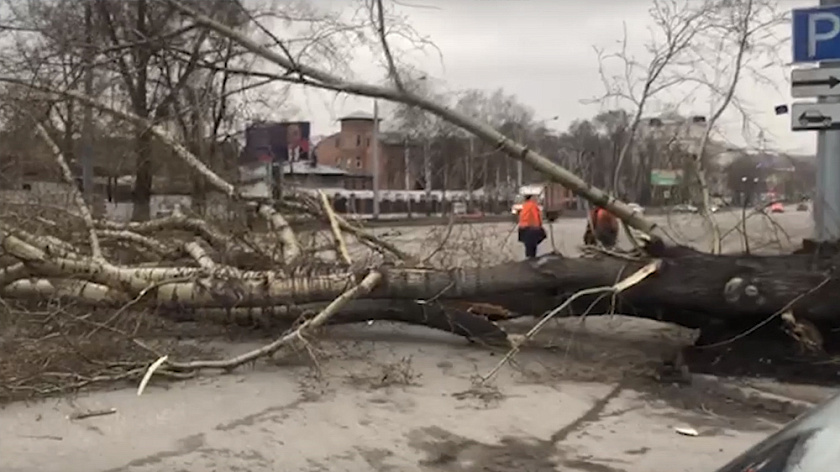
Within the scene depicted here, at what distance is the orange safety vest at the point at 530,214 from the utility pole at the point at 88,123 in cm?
592

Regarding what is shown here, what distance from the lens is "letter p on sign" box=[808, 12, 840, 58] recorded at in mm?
6734

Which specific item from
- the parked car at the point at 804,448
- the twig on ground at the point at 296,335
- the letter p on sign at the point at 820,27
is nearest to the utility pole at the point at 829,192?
the letter p on sign at the point at 820,27

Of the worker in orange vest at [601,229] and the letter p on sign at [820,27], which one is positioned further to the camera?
the worker in orange vest at [601,229]

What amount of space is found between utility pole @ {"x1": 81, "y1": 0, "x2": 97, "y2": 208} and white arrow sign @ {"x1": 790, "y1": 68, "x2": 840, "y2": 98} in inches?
Result: 225

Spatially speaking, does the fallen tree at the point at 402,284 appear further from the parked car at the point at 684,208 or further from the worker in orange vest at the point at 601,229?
the parked car at the point at 684,208

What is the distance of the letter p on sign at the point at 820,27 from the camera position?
6734 millimetres

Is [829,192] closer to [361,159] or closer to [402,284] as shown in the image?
[402,284]

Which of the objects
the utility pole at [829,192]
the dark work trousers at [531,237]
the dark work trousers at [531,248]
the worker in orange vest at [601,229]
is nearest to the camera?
the utility pole at [829,192]

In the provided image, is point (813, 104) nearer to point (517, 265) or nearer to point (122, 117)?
point (517, 265)

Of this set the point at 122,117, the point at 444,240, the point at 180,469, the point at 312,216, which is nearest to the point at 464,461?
the point at 180,469

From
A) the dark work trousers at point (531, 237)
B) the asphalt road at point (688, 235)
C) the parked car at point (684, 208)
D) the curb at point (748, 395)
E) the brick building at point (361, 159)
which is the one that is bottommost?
the curb at point (748, 395)

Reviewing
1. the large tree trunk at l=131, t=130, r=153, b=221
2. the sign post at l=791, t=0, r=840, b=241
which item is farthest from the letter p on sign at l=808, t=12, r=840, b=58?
the large tree trunk at l=131, t=130, r=153, b=221

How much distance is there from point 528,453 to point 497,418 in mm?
755

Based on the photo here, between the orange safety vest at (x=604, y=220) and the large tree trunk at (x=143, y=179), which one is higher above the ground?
the large tree trunk at (x=143, y=179)
